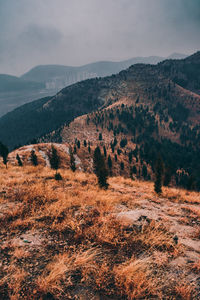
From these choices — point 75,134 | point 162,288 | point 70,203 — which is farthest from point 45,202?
point 75,134

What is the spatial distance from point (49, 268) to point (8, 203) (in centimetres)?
419

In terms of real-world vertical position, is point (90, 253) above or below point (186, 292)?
above

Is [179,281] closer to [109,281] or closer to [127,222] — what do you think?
[109,281]

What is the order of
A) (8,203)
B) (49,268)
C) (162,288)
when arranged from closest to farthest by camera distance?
(162,288), (49,268), (8,203)

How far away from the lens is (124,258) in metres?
3.86

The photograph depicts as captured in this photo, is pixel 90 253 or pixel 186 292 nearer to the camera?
pixel 186 292

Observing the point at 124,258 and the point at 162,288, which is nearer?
the point at 162,288

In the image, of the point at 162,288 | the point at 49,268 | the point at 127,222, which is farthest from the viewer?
the point at 127,222

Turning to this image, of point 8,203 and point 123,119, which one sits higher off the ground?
point 123,119

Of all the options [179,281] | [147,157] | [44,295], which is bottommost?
[147,157]

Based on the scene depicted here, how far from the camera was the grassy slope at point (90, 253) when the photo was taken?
120 inches

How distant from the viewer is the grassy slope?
3037 millimetres

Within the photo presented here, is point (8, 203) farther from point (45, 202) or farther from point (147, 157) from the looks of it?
point (147, 157)

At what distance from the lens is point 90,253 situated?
3902mm
